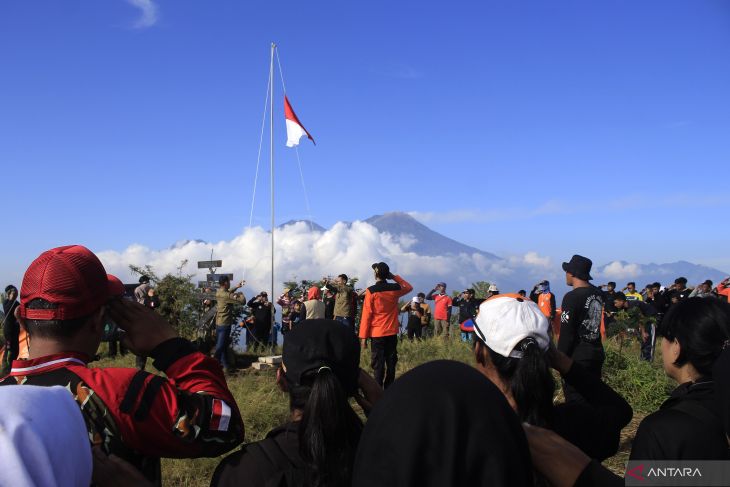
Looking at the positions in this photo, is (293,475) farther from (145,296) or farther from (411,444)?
(145,296)

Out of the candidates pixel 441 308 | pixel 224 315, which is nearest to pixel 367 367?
pixel 224 315

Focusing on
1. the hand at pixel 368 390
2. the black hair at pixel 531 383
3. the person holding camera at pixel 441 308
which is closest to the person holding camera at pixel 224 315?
the person holding camera at pixel 441 308

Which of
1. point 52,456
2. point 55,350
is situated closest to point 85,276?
point 55,350

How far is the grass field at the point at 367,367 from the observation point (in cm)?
535

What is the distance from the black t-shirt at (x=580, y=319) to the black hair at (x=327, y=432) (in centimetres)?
434

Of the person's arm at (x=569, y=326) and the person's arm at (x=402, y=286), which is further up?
the person's arm at (x=402, y=286)

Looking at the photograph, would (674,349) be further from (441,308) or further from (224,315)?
(441,308)

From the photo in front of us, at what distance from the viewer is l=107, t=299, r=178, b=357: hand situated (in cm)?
190

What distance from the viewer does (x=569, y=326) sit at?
5.88 meters

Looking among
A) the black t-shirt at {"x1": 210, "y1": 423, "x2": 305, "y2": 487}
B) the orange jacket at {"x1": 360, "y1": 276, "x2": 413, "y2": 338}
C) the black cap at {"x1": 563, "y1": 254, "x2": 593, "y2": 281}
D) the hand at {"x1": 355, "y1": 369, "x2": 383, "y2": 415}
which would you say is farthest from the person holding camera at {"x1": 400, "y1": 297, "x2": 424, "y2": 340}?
the black t-shirt at {"x1": 210, "y1": 423, "x2": 305, "y2": 487}

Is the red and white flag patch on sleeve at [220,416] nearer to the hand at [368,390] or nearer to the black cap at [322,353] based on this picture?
the black cap at [322,353]

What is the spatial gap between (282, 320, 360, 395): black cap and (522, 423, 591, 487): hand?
79cm

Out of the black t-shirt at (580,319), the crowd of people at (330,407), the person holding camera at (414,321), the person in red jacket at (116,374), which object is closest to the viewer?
the crowd of people at (330,407)

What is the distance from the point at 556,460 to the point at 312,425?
2.75ft
